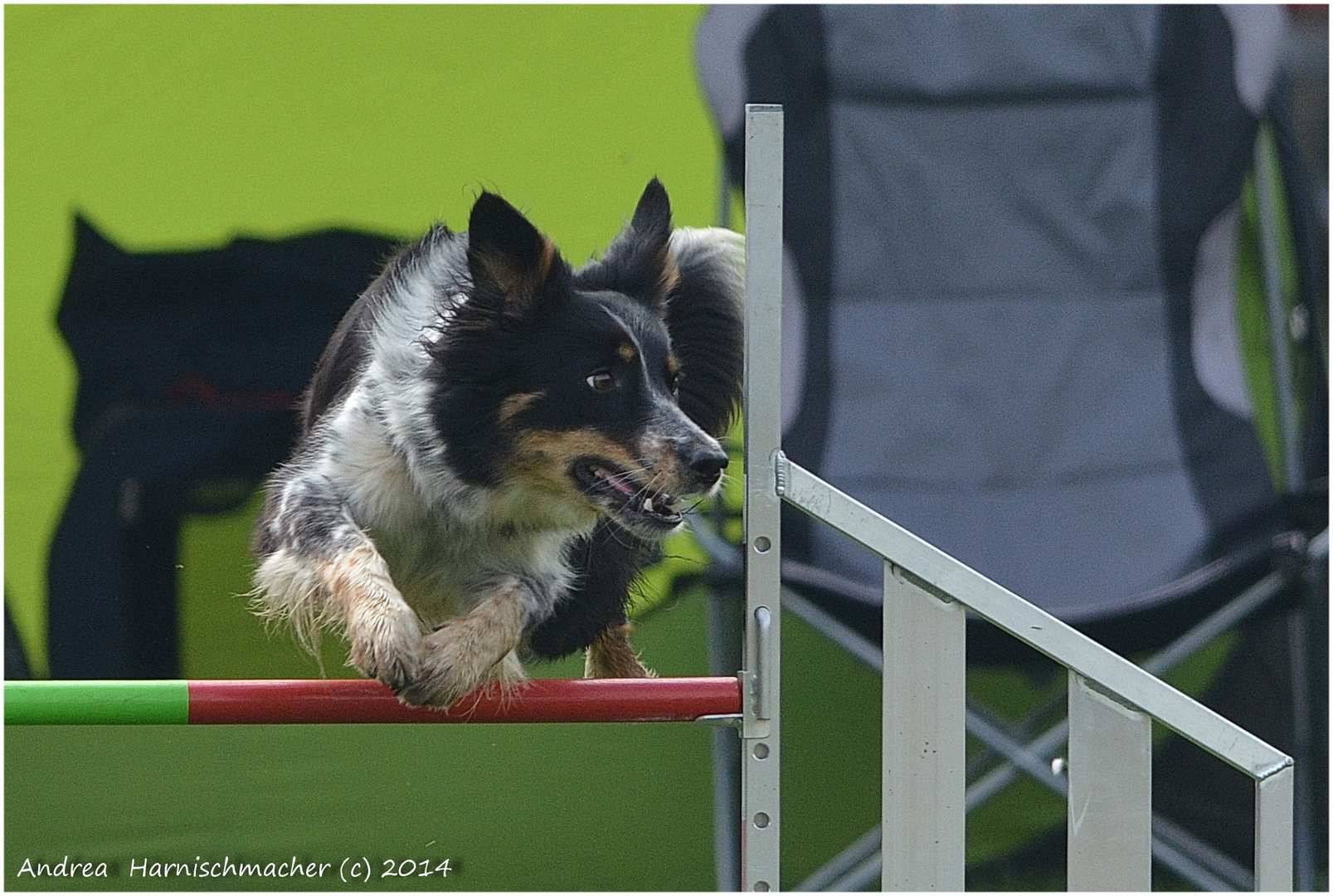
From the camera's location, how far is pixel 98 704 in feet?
6.91

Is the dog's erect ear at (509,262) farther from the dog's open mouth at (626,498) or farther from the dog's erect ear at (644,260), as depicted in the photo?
the dog's open mouth at (626,498)

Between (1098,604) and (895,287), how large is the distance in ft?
3.02

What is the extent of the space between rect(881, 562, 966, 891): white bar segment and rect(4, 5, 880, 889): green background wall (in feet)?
5.16

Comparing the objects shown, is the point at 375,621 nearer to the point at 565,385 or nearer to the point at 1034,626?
the point at 565,385

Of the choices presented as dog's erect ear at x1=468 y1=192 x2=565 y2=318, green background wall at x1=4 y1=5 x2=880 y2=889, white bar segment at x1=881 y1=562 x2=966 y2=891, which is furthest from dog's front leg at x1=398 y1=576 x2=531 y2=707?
green background wall at x1=4 y1=5 x2=880 y2=889

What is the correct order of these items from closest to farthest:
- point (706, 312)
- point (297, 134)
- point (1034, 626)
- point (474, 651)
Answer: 1. point (1034, 626)
2. point (474, 651)
3. point (706, 312)
4. point (297, 134)

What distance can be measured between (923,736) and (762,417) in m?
0.51

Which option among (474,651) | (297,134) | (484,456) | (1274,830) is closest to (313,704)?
(474,651)

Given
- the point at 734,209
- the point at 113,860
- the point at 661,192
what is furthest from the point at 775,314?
the point at 113,860

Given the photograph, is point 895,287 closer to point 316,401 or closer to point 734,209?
point 734,209

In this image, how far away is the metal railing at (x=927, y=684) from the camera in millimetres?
2086

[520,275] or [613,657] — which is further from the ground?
[520,275]

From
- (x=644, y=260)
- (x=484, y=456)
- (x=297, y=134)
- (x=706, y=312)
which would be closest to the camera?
(x=484, y=456)

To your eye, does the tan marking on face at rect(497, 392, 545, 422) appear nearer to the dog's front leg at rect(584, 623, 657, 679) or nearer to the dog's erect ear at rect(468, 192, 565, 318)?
the dog's erect ear at rect(468, 192, 565, 318)
